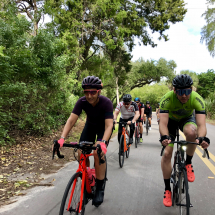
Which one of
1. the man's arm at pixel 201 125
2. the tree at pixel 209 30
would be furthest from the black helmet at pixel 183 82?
the tree at pixel 209 30

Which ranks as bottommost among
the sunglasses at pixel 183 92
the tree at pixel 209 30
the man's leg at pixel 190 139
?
the man's leg at pixel 190 139

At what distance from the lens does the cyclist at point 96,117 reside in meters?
3.21

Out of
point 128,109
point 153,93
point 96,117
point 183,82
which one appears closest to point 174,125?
point 183,82

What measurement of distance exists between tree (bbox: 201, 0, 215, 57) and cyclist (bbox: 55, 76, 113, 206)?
23879 millimetres

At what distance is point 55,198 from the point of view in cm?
376

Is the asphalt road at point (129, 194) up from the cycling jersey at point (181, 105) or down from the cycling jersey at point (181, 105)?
down

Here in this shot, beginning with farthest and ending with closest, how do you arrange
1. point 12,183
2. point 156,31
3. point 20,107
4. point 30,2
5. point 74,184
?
1. point 156,31
2. point 30,2
3. point 20,107
4. point 12,183
5. point 74,184

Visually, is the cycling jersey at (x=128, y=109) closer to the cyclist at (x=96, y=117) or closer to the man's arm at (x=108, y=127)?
the cyclist at (x=96, y=117)

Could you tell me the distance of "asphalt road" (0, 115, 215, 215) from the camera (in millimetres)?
3355

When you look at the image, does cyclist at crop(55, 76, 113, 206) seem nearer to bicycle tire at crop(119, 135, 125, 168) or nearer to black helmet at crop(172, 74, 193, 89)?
black helmet at crop(172, 74, 193, 89)

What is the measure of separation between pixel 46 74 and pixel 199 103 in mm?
6141

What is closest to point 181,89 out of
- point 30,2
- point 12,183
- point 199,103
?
point 199,103

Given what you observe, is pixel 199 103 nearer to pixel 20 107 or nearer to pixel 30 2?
pixel 20 107

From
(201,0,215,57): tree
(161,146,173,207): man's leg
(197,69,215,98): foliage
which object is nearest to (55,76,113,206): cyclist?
(161,146,173,207): man's leg
